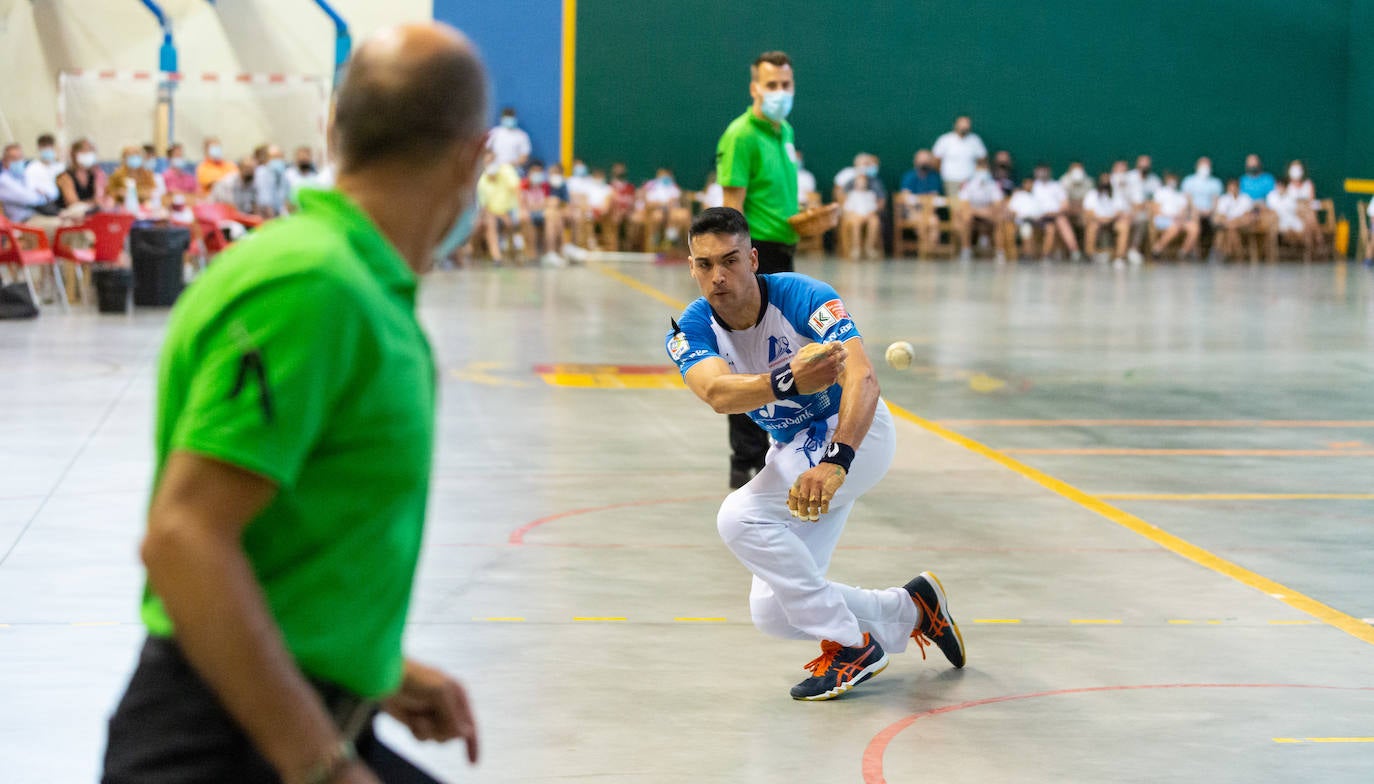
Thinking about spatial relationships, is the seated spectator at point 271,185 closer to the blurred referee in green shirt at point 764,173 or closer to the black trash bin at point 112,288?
the black trash bin at point 112,288

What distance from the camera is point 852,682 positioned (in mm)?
4809

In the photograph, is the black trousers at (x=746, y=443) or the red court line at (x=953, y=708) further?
the black trousers at (x=746, y=443)

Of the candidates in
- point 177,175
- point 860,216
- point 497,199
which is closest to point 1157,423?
point 177,175

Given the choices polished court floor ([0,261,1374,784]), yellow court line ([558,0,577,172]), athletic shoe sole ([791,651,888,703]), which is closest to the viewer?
polished court floor ([0,261,1374,784])

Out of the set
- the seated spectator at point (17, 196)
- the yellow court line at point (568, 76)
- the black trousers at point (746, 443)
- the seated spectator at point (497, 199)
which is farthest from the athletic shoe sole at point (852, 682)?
the yellow court line at point (568, 76)

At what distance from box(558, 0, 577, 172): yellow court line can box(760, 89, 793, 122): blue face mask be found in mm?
22873

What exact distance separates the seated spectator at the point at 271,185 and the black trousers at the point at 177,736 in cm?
2238

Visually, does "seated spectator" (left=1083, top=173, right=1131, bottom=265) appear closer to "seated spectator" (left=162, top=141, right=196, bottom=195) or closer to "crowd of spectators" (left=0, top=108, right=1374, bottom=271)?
"crowd of spectators" (left=0, top=108, right=1374, bottom=271)

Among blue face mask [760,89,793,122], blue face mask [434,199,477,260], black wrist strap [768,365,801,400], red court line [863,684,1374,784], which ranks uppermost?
blue face mask [760,89,793,122]

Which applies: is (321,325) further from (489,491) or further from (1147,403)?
(1147,403)

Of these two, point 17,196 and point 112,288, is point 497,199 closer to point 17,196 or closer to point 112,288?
point 17,196

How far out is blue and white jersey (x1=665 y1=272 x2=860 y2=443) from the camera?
201 inches

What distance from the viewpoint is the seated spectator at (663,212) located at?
29422mm

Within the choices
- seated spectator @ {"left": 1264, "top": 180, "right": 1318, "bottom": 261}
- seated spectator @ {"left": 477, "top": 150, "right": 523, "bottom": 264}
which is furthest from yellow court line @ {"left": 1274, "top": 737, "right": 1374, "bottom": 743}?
seated spectator @ {"left": 1264, "top": 180, "right": 1318, "bottom": 261}
